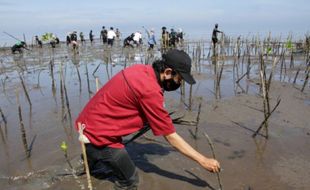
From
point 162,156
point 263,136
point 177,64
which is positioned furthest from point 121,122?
point 263,136

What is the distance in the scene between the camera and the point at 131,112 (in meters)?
3.00

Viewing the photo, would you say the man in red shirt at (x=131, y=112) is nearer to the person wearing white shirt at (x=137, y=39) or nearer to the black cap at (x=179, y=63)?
the black cap at (x=179, y=63)

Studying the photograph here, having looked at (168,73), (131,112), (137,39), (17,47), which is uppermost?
(168,73)

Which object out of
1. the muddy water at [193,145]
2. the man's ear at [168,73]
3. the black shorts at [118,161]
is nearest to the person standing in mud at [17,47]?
the muddy water at [193,145]

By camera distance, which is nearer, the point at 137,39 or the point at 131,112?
the point at 131,112

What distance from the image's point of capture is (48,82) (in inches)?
444

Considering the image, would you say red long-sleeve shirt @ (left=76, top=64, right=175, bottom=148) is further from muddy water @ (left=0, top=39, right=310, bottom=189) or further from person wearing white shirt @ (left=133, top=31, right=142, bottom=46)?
person wearing white shirt @ (left=133, top=31, right=142, bottom=46)

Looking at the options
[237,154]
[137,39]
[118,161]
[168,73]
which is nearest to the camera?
[168,73]

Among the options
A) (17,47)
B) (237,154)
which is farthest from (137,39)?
(237,154)

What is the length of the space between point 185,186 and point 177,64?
1900 mm

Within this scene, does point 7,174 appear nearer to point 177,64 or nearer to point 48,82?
point 177,64

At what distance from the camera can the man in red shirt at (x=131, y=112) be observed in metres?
2.82

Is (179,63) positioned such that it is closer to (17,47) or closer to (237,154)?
(237,154)

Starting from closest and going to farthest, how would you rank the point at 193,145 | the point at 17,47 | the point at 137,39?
the point at 193,145
the point at 17,47
the point at 137,39
